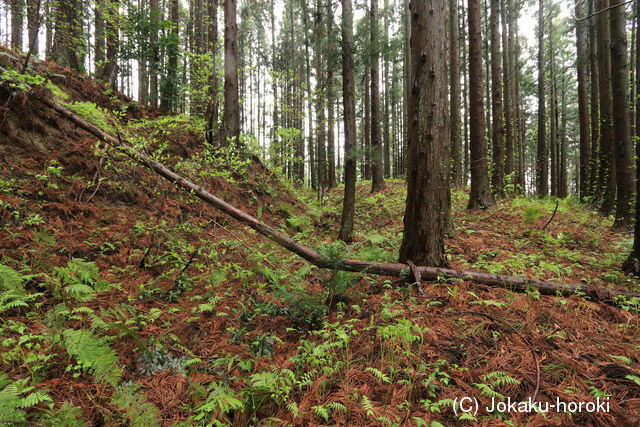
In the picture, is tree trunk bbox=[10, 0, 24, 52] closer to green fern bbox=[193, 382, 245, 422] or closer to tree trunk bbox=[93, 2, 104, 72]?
tree trunk bbox=[93, 2, 104, 72]

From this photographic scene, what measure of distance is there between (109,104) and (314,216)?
21.2 feet

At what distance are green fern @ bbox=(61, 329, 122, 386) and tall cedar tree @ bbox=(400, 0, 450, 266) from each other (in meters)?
3.50

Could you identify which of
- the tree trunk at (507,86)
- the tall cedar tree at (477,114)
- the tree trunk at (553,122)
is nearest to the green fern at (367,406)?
the tall cedar tree at (477,114)

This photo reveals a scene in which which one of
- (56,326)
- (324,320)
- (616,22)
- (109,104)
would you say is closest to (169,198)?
(109,104)

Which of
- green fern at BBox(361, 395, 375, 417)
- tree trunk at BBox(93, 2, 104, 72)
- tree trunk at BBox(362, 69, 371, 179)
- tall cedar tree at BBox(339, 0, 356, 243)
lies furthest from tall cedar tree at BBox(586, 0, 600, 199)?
tree trunk at BBox(93, 2, 104, 72)

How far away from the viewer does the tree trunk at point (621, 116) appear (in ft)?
20.4

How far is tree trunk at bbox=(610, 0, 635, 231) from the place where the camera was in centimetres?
622

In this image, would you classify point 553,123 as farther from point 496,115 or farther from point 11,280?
point 11,280

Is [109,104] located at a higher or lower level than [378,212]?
higher

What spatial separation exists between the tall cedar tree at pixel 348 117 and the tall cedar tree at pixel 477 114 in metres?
4.35

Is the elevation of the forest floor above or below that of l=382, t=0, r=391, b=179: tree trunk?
below

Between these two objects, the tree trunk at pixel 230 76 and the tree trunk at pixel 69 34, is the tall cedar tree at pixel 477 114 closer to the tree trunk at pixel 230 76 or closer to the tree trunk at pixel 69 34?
the tree trunk at pixel 230 76

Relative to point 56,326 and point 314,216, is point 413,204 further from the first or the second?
point 314,216

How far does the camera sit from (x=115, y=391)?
2.18m
